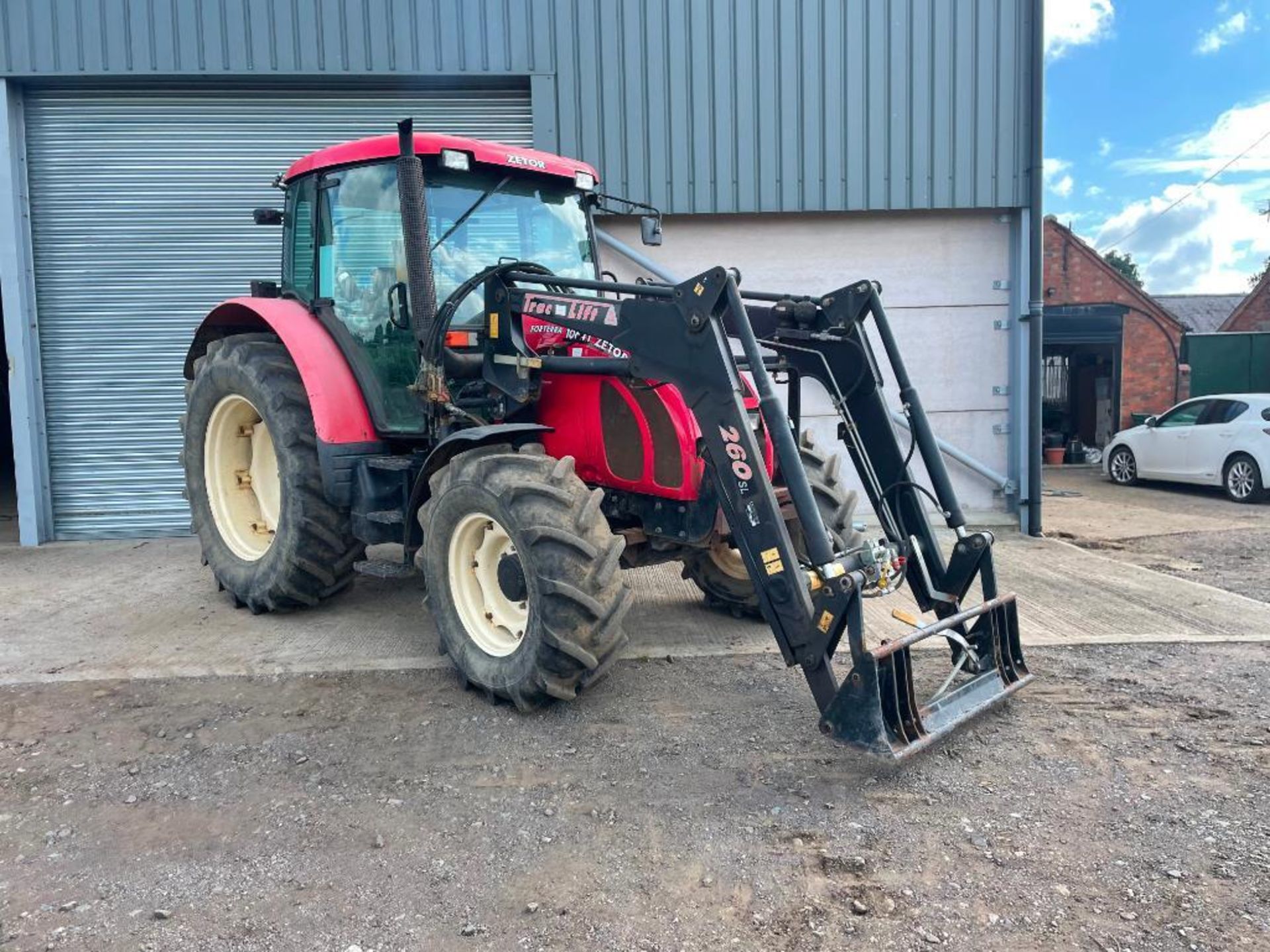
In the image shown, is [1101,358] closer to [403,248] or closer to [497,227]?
[497,227]

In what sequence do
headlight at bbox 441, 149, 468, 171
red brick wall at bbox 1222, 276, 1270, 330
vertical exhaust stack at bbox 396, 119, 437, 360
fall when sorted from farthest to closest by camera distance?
red brick wall at bbox 1222, 276, 1270, 330
headlight at bbox 441, 149, 468, 171
vertical exhaust stack at bbox 396, 119, 437, 360

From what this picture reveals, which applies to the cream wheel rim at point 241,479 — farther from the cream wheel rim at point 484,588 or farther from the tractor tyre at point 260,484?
the cream wheel rim at point 484,588

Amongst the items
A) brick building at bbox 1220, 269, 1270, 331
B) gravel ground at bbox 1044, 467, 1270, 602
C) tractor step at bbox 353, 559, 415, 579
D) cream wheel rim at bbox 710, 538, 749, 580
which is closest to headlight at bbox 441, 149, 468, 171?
tractor step at bbox 353, 559, 415, 579

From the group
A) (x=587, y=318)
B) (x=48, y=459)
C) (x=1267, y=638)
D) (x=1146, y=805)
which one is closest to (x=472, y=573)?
(x=587, y=318)

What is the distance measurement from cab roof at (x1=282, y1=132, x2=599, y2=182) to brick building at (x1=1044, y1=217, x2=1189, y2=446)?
1476 cm

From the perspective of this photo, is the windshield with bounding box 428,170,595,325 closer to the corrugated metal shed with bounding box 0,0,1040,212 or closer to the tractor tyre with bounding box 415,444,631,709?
the tractor tyre with bounding box 415,444,631,709

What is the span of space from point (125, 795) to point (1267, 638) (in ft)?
18.2

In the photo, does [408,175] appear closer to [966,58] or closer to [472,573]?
[472,573]

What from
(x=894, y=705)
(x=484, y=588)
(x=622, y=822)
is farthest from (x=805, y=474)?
(x=484, y=588)

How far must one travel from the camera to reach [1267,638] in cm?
491

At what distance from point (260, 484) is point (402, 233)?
229 centimetres

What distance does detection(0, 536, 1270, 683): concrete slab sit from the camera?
472cm

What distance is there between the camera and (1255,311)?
1072 inches

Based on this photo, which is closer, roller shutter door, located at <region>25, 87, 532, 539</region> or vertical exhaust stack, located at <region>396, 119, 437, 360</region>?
vertical exhaust stack, located at <region>396, 119, 437, 360</region>
